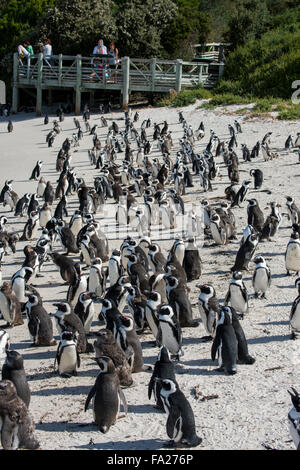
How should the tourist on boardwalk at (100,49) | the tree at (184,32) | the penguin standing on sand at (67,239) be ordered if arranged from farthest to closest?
the tree at (184,32), the tourist on boardwalk at (100,49), the penguin standing on sand at (67,239)

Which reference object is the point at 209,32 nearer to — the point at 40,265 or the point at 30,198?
the point at 30,198

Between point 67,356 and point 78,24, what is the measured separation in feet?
79.6

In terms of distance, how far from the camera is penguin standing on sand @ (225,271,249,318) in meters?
8.30

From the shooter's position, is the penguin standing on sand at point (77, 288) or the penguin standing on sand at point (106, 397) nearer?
the penguin standing on sand at point (106, 397)

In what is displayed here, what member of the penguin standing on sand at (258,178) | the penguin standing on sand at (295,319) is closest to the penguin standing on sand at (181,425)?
the penguin standing on sand at (295,319)

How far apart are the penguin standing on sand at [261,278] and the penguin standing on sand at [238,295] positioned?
0.61 meters

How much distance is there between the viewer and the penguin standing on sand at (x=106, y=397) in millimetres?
6016

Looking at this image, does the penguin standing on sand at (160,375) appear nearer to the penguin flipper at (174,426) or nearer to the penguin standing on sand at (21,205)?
the penguin flipper at (174,426)

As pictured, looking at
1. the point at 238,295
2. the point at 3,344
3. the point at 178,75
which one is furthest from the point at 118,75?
the point at 3,344

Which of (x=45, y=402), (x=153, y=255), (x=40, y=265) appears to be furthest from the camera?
(x=40, y=265)

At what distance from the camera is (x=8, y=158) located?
68.4 feet

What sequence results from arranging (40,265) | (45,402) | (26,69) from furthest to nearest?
(26,69) → (40,265) → (45,402)
